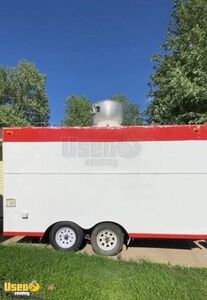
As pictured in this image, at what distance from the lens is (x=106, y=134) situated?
8.95 metres

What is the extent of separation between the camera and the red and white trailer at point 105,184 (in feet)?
28.7

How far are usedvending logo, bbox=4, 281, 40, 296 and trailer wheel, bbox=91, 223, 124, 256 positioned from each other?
300cm

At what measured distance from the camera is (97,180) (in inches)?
354

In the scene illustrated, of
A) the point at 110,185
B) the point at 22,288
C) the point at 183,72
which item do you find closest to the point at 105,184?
the point at 110,185

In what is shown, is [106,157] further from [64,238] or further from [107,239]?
[64,238]

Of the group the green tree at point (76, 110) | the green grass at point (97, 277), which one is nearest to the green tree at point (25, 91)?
the green tree at point (76, 110)

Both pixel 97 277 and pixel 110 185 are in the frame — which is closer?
pixel 97 277

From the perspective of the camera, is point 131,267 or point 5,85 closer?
point 131,267

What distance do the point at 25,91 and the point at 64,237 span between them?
3900 centimetres

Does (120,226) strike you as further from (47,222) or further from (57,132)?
(57,132)

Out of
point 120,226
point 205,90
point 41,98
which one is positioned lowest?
point 120,226

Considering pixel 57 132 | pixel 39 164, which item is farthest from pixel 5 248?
pixel 57 132

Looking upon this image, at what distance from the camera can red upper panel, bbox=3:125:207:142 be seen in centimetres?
870

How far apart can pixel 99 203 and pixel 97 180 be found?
19.6 inches
